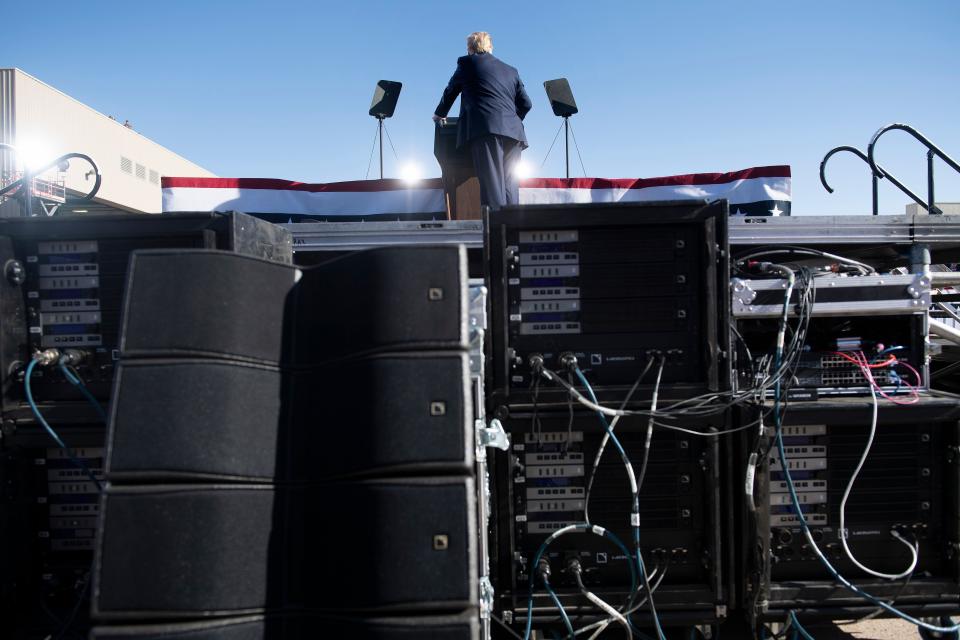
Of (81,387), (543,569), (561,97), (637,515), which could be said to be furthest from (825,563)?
(561,97)

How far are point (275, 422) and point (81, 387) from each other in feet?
3.34

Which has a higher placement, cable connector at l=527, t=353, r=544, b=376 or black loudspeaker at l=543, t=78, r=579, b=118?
black loudspeaker at l=543, t=78, r=579, b=118

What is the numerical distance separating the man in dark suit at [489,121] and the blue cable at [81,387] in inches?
89.3

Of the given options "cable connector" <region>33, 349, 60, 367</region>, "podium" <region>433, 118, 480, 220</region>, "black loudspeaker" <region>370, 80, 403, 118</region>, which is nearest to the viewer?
"cable connector" <region>33, 349, 60, 367</region>

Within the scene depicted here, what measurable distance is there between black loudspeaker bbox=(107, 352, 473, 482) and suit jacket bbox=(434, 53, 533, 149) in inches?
98.4

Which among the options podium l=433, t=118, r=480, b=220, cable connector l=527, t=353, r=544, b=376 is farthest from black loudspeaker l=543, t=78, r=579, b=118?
cable connector l=527, t=353, r=544, b=376

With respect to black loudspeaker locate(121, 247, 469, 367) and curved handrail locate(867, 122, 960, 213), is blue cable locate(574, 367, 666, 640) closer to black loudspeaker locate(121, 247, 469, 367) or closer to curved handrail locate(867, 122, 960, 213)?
black loudspeaker locate(121, 247, 469, 367)

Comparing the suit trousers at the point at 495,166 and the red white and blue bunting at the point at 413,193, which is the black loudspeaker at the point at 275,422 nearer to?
the suit trousers at the point at 495,166

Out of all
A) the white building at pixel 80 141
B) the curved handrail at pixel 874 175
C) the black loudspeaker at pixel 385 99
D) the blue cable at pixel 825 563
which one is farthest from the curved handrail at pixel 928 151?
the white building at pixel 80 141

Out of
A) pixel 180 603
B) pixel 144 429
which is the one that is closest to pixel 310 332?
pixel 144 429

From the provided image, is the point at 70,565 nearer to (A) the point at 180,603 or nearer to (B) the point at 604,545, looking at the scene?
(A) the point at 180,603

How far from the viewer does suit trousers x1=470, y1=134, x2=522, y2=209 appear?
12.1ft

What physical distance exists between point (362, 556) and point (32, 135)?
1900cm

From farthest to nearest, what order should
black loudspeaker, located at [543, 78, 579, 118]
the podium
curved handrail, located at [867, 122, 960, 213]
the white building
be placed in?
the white building < black loudspeaker, located at [543, 78, 579, 118] < the podium < curved handrail, located at [867, 122, 960, 213]
